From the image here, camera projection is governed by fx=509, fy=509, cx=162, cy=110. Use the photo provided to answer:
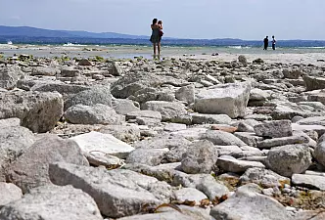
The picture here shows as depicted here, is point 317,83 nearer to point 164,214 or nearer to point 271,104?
point 271,104

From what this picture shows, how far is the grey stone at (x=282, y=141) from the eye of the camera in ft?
12.2

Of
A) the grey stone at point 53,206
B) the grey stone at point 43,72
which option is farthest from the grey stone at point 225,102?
the grey stone at point 43,72

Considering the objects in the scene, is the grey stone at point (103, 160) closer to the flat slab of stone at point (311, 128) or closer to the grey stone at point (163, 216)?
the grey stone at point (163, 216)

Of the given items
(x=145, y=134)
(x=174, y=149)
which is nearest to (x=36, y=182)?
(x=174, y=149)

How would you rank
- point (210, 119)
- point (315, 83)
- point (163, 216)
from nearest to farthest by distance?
point (163, 216) → point (210, 119) → point (315, 83)

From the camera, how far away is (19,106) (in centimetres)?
430

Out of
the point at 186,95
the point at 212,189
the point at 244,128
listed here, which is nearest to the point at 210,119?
the point at 244,128

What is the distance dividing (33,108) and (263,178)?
7.11 ft

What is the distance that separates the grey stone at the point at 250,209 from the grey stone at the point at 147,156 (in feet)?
2.96

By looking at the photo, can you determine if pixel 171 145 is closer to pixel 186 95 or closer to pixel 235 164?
pixel 235 164

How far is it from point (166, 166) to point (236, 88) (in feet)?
9.30

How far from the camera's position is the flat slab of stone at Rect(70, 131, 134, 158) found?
362 centimetres

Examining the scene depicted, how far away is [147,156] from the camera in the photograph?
3504 millimetres

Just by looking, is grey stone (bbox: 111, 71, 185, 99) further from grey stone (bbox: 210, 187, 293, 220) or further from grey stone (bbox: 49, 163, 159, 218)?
grey stone (bbox: 210, 187, 293, 220)
